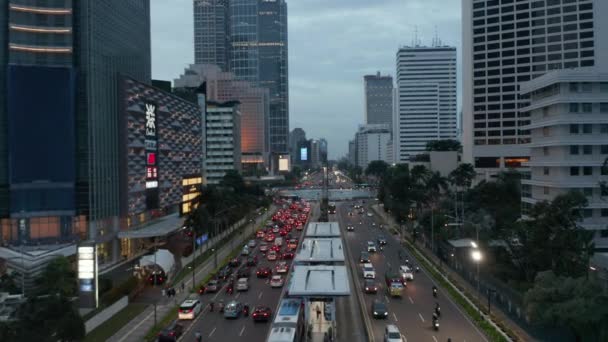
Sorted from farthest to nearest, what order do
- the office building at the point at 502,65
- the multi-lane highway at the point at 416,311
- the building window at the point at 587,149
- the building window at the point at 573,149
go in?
the office building at the point at 502,65 < the building window at the point at 573,149 < the building window at the point at 587,149 < the multi-lane highway at the point at 416,311

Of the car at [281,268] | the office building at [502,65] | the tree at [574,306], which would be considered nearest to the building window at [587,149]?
the tree at [574,306]

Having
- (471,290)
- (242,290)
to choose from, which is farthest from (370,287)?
(242,290)

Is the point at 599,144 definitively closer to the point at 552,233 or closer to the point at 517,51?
the point at 552,233

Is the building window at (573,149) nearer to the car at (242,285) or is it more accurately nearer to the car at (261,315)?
the car at (242,285)

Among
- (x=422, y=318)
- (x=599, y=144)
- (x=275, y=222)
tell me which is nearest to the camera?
(x=422, y=318)

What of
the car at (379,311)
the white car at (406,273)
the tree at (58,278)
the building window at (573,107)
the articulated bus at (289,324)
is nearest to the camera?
the articulated bus at (289,324)

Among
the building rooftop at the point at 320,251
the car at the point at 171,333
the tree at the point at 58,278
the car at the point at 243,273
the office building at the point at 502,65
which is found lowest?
the car at the point at 243,273

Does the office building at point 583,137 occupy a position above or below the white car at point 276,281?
above

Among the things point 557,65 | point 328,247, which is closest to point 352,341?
point 328,247
